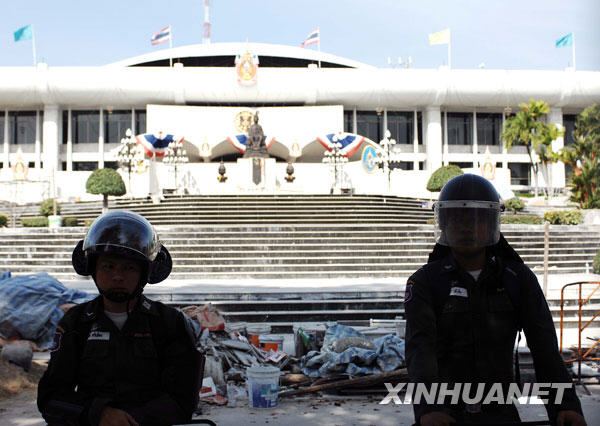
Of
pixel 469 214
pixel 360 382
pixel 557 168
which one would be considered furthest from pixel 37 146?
pixel 469 214

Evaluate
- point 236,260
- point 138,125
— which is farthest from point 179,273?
point 138,125

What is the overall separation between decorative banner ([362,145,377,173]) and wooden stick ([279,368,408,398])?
2883cm

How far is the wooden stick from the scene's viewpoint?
451 centimetres

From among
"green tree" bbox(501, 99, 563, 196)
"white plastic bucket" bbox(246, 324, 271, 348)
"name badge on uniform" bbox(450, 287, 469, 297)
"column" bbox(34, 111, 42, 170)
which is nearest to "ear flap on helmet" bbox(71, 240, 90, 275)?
"name badge on uniform" bbox(450, 287, 469, 297)

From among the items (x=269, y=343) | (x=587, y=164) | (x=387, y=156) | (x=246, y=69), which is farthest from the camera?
→ (x=246, y=69)

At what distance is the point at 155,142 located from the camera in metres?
35.3

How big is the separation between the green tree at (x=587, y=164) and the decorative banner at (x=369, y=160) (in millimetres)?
10324

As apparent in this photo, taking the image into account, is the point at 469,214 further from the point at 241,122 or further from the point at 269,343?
the point at 241,122

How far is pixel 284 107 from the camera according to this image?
39.8 m

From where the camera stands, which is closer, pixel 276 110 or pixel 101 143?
pixel 276 110

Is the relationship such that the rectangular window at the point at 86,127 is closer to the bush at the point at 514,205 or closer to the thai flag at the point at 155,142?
the thai flag at the point at 155,142

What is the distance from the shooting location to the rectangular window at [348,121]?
42.2 m

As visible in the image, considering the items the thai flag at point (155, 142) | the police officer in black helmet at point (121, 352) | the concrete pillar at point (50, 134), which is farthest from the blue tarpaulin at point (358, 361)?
the concrete pillar at point (50, 134)

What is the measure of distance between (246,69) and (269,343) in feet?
112
